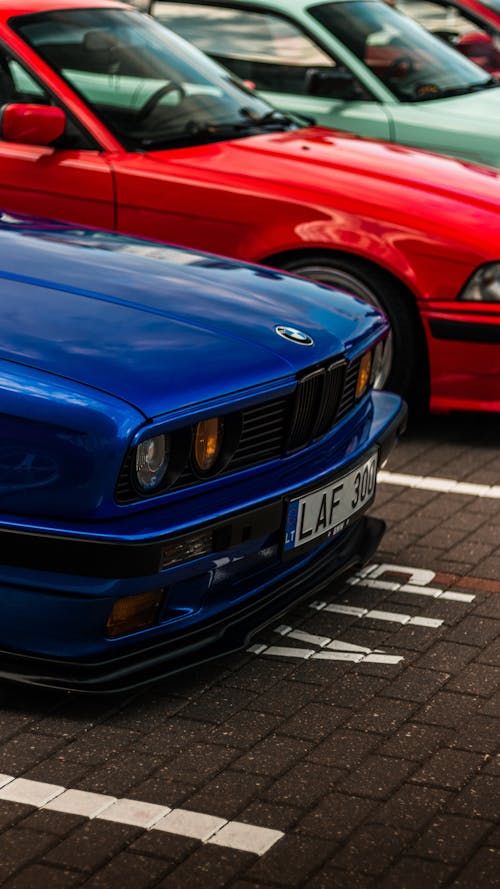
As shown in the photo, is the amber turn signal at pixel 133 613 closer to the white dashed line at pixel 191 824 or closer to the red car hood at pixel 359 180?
the white dashed line at pixel 191 824

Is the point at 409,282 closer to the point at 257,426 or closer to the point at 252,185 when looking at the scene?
the point at 252,185

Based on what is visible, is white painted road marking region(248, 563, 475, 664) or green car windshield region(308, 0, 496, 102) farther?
green car windshield region(308, 0, 496, 102)

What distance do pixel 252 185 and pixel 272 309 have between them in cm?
204

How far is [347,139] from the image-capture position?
6727mm

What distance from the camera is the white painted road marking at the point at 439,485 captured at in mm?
5469

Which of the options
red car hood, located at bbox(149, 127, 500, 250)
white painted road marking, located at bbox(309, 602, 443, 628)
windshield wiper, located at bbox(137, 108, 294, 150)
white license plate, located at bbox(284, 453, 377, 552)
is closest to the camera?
white license plate, located at bbox(284, 453, 377, 552)

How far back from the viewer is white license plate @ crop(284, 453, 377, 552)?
12.4ft

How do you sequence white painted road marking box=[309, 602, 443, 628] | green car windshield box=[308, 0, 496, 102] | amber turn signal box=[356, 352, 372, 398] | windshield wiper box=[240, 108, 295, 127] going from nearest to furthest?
white painted road marking box=[309, 602, 443, 628] < amber turn signal box=[356, 352, 372, 398] < windshield wiper box=[240, 108, 295, 127] < green car windshield box=[308, 0, 496, 102]

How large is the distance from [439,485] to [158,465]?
7.61ft

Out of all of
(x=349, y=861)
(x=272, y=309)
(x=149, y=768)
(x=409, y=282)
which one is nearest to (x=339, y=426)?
(x=272, y=309)

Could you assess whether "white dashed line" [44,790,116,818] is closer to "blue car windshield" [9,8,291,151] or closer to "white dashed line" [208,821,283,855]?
"white dashed line" [208,821,283,855]

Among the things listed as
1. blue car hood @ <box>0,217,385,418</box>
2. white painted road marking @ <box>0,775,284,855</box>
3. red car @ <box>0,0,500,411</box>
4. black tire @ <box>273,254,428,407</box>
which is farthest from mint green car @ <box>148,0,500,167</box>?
white painted road marking @ <box>0,775,284,855</box>

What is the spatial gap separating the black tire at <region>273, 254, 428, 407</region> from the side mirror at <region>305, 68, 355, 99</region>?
240 centimetres

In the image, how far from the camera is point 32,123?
601 cm
